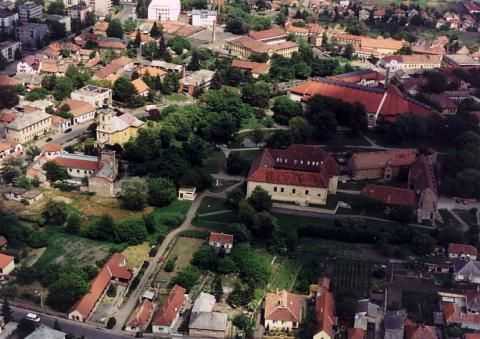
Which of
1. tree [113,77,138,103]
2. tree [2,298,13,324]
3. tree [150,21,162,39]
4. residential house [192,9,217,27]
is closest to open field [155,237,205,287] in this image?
tree [2,298,13,324]

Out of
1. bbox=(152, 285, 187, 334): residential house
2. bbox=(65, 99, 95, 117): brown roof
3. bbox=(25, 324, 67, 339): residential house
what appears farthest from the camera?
bbox=(65, 99, 95, 117): brown roof

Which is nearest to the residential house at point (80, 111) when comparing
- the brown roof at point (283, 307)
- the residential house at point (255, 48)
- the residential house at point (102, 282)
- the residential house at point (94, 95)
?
the residential house at point (94, 95)

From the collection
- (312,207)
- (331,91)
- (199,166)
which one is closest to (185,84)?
(331,91)

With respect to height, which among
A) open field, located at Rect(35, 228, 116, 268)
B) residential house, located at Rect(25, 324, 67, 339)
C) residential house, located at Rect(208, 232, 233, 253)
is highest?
residential house, located at Rect(208, 232, 233, 253)

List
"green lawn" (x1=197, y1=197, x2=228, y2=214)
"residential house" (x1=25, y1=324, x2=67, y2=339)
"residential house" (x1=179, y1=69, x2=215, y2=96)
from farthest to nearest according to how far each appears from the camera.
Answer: "residential house" (x1=179, y1=69, x2=215, y2=96) < "green lawn" (x1=197, y1=197, x2=228, y2=214) < "residential house" (x1=25, y1=324, x2=67, y2=339)

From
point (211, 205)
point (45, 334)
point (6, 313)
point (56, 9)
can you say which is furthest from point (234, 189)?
point (56, 9)

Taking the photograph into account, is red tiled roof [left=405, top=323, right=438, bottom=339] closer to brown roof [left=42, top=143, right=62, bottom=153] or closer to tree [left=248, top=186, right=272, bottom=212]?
tree [left=248, top=186, right=272, bottom=212]

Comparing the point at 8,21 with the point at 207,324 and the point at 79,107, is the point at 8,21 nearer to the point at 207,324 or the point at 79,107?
the point at 79,107
